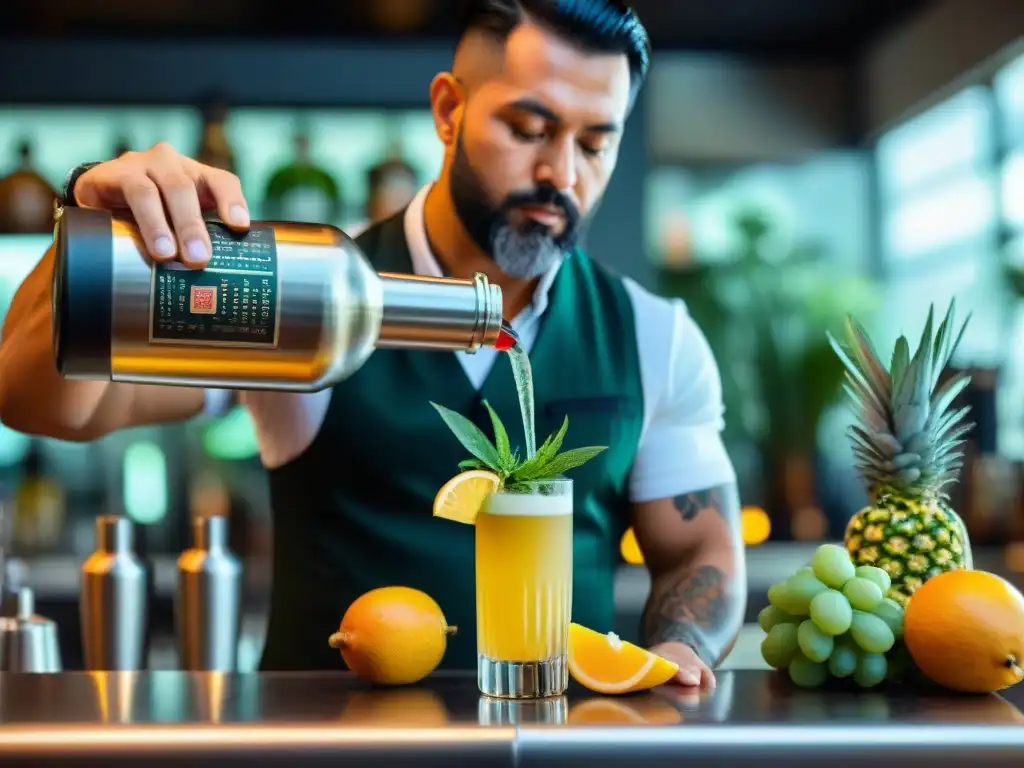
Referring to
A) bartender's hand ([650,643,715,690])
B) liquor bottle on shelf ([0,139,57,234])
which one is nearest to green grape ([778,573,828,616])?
bartender's hand ([650,643,715,690])

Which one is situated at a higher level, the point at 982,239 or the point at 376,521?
the point at 982,239

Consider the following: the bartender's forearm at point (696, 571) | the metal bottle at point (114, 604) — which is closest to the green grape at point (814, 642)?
the bartender's forearm at point (696, 571)

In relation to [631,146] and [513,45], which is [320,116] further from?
[513,45]

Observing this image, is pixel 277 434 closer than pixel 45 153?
Yes

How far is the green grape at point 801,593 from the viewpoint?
1205 millimetres

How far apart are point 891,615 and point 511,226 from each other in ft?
2.39

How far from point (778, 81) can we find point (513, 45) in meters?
3.52

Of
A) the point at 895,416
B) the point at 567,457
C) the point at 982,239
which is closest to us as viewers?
the point at 567,457

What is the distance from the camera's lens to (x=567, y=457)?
1136 mm

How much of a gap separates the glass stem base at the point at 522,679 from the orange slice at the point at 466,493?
0.44ft

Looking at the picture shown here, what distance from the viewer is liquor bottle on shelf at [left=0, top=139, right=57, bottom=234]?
342cm

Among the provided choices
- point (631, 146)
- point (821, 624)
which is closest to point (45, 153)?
point (631, 146)

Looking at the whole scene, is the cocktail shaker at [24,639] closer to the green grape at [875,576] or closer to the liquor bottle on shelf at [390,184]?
the green grape at [875,576]

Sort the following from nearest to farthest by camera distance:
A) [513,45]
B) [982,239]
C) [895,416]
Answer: [895,416] < [513,45] < [982,239]
